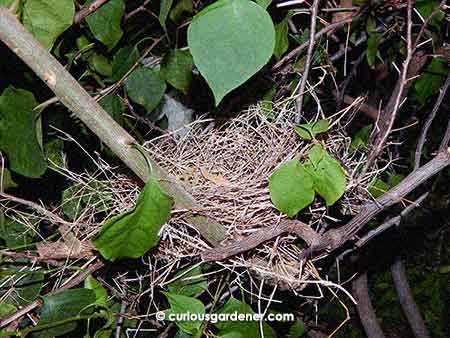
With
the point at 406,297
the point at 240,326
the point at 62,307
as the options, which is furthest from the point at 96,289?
the point at 406,297

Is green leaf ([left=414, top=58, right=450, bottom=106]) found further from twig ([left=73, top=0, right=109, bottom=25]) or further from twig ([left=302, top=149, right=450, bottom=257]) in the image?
twig ([left=73, top=0, right=109, bottom=25])

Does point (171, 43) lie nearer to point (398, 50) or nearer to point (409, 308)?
point (398, 50)

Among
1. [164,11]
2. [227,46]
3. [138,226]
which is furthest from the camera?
[164,11]

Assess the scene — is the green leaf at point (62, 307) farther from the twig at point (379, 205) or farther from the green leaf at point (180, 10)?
the green leaf at point (180, 10)

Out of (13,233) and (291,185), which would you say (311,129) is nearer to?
(291,185)

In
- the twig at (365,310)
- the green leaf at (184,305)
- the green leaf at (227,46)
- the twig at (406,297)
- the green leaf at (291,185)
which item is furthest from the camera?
the twig at (406,297)

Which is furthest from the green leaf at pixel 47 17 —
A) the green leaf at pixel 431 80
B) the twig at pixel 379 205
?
the green leaf at pixel 431 80

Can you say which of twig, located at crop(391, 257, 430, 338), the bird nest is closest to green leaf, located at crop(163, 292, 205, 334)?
the bird nest
